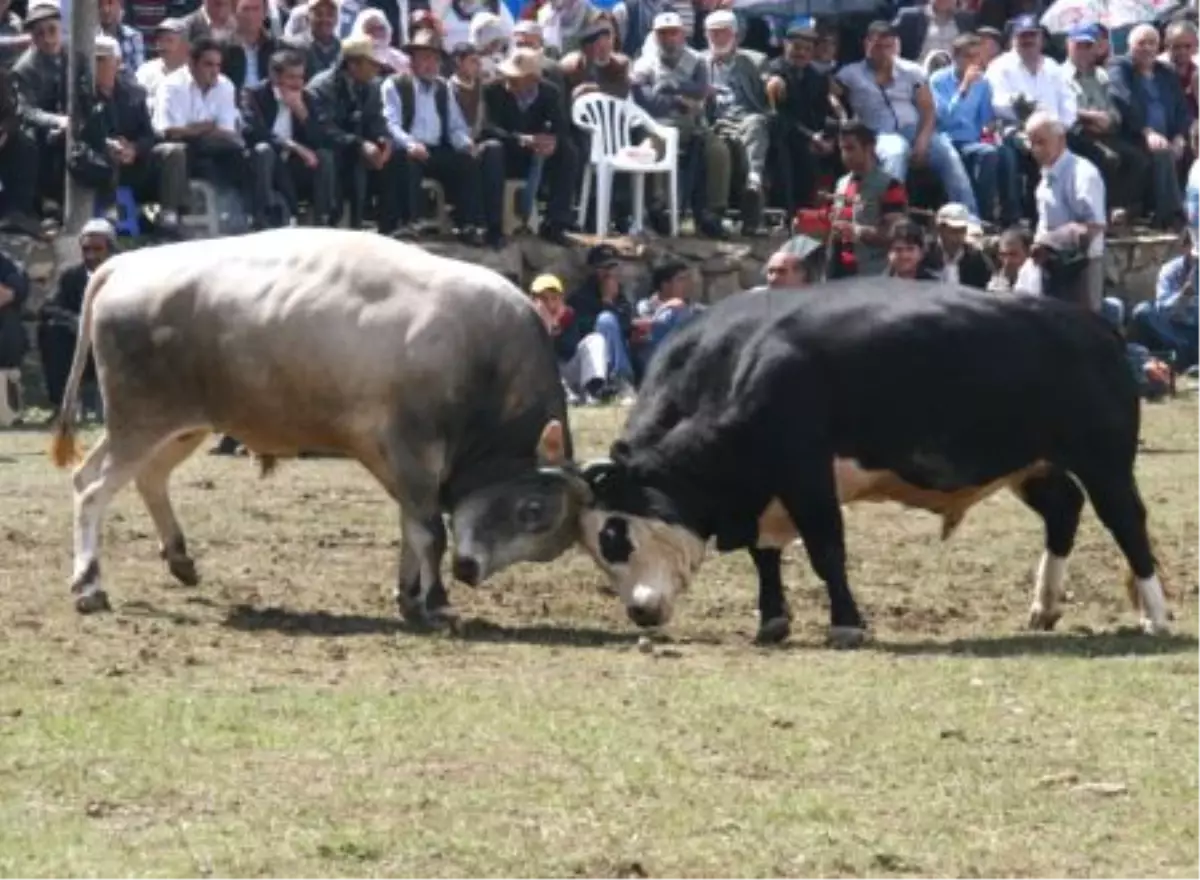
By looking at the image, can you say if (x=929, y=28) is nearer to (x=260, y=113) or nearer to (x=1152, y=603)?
(x=260, y=113)

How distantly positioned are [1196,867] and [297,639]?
5.44m

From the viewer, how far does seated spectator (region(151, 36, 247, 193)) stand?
947 inches

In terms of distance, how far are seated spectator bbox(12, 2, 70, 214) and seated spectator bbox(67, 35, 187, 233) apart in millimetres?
259

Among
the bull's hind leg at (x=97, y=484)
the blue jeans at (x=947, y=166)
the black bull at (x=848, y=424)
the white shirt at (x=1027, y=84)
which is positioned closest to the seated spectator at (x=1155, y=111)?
the white shirt at (x=1027, y=84)

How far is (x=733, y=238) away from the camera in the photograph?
90.1 ft

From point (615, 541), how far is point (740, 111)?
12817mm

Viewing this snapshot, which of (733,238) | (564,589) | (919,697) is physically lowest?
(733,238)

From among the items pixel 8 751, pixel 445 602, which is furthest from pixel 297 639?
pixel 8 751

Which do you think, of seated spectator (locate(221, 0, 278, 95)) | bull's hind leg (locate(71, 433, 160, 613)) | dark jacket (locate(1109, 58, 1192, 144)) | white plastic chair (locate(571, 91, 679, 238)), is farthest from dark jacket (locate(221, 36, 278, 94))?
bull's hind leg (locate(71, 433, 160, 613))

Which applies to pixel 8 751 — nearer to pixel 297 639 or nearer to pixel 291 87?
pixel 297 639

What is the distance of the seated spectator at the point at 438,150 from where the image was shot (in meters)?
25.2

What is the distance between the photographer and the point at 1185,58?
96.6 ft

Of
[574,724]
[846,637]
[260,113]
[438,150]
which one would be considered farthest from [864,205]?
[574,724]

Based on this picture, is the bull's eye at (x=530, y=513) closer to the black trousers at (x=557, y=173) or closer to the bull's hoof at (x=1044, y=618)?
the bull's hoof at (x=1044, y=618)
